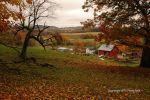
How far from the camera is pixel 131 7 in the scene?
30359 mm

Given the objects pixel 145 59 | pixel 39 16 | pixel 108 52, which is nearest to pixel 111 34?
pixel 145 59

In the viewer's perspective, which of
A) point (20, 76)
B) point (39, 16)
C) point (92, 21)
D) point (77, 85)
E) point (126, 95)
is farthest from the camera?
point (39, 16)

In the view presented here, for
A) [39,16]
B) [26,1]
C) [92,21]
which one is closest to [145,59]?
[92,21]

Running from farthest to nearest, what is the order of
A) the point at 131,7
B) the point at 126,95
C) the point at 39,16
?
the point at 39,16, the point at 131,7, the point at 126,95

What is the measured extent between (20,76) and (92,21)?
1375cm

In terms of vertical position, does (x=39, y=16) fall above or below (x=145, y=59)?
above

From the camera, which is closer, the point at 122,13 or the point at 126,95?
the point at 126,95

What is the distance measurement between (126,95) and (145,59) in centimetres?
1940

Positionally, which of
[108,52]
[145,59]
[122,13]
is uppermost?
[122,13]

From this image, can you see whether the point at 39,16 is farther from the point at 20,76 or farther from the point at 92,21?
the point at 20,76

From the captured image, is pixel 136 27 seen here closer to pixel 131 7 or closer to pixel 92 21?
pixel 131 7

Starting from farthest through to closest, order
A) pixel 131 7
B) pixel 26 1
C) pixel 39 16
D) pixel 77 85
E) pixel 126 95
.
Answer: pixel 39 16 < pixel 131 7 < pixel 26 1 < pixel 77 85 < pixel 126 95

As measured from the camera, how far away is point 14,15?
2345 centimetres

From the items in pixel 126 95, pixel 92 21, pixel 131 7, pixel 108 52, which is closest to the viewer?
pixel 126 95
